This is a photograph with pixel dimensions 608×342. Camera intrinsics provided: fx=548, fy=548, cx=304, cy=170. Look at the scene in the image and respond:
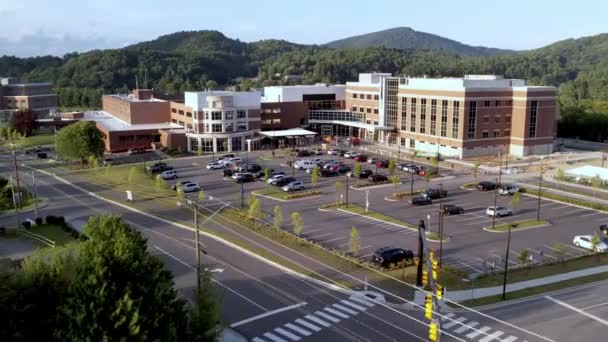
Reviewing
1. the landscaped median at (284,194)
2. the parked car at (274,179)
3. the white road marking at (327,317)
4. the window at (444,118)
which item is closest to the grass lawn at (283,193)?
the landscaped median at (284,194)

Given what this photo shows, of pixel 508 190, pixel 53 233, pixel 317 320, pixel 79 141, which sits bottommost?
pixel 317 320

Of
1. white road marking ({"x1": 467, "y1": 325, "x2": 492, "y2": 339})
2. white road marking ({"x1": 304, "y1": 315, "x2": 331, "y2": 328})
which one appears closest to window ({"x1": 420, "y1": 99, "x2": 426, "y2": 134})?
white road marking ({"x1": 467, "y1": 325, "x2": 492, "y2": 339})

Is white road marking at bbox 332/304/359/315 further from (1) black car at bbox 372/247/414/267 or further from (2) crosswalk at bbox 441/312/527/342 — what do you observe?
(1) black car at bbox 372/247/414/267

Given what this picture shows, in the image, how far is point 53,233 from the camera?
3753cm

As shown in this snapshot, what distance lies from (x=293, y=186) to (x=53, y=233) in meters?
20.5

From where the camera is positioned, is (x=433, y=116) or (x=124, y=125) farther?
(x=124, y=125)

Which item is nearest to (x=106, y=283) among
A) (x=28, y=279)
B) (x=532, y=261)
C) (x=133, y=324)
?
(x=133, y=324)

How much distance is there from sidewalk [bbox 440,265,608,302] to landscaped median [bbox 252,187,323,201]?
21889 millimetres

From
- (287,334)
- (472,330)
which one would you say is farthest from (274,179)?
(472,330)

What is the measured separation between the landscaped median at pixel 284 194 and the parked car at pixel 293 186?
16.2 inches

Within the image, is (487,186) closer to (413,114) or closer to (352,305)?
(413,114)

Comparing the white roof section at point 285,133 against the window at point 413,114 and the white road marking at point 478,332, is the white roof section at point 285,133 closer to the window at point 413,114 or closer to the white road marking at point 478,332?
the window at point 413,114

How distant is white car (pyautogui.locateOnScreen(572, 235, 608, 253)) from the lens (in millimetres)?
33531

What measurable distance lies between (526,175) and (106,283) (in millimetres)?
50865
